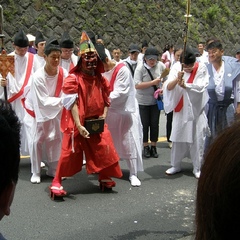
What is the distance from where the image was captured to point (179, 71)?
235 inches

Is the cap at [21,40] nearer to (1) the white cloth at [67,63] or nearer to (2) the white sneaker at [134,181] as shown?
(1) the white cloth at [67,63]

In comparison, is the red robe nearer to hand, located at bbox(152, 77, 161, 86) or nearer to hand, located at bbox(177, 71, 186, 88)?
hand, located at bbox(177, 71, 186, 88)

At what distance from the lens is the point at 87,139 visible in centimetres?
538

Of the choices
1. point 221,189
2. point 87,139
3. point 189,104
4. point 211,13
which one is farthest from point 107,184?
point 211,13

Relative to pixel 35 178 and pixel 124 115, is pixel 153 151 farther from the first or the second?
pixel 35 178

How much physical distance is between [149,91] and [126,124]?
4.86ft

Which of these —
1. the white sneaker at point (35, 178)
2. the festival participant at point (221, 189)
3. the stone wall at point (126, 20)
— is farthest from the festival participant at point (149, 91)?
the stone wall at point (126, 20)

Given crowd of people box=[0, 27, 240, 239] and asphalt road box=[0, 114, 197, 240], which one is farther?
crowd of people box=[0, 27, 240, 239]

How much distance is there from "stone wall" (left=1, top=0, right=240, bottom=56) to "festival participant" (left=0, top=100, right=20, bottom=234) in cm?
1208

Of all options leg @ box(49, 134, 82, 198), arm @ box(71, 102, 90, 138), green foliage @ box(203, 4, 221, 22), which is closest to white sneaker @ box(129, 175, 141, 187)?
leg @ box(49, 134, 82, 198)

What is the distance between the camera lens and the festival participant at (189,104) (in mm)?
6086

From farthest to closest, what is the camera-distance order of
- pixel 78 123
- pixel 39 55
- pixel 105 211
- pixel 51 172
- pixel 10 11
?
pixel 10 11
pixel 39 55
pixel 51 172
pixel 78 123
pixel 105 211

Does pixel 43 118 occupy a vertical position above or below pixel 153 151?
above

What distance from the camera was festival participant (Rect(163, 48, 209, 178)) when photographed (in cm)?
609
